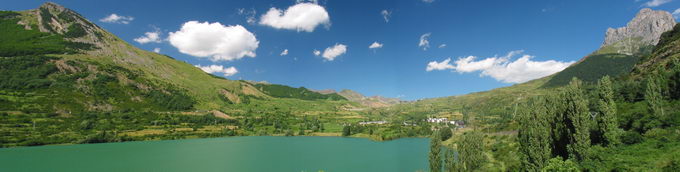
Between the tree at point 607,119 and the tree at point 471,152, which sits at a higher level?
the tree at point 607,119

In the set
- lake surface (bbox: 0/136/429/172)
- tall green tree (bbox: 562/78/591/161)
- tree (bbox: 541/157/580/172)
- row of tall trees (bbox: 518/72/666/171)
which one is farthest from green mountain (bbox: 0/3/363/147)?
tree (bbox: 541/157/580/172)

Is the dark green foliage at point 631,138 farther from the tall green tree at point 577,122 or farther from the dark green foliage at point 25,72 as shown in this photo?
the dark green foliage at point 25,72

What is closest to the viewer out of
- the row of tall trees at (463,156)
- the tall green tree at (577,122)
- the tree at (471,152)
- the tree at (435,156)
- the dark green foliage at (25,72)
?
the tall green tree at (577,122)

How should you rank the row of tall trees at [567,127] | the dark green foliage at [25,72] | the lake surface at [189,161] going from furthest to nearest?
1. the dark green foliage at [25,72]
2. the lake surface at [189,161]
3. the row of tall trees at [567,127]

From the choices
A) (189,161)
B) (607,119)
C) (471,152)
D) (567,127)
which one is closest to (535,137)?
(567,127)

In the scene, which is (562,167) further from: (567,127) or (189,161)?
(189,161)

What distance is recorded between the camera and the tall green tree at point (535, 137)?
31.6 metres

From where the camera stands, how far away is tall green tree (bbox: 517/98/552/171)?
31.6 meters

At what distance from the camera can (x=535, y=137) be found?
32.2 metres

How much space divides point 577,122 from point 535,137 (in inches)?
159

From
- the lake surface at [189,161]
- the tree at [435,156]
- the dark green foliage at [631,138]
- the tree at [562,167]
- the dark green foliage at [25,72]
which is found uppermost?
the dark green foliage at [25,72]

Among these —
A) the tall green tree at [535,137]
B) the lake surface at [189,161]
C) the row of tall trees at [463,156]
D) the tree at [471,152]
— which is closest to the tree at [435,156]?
the row of tall trees at [463,156]

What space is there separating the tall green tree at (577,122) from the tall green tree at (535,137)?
1957 mm

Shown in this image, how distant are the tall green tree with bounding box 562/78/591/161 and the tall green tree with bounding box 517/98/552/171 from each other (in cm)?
196
